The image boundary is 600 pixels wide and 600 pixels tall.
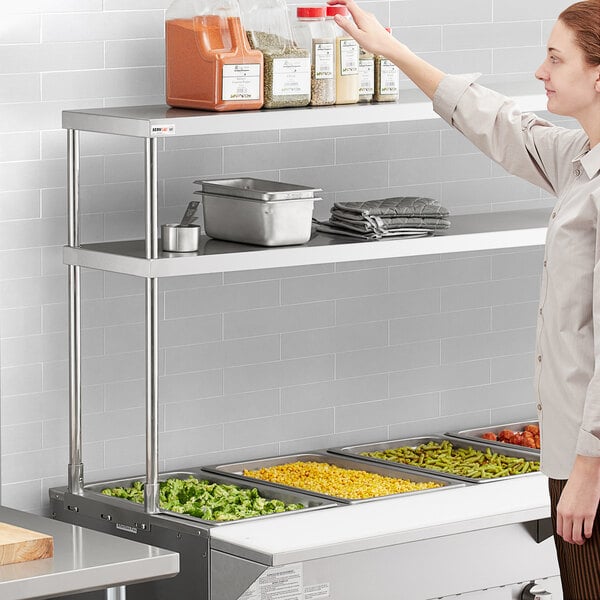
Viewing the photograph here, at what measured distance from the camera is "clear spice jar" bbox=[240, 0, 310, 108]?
3.58 meters

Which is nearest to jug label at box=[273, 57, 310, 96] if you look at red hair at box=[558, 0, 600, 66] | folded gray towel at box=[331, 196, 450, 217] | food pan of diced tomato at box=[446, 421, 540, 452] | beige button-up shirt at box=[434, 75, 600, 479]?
folded gray towel at box=[331, 196, 450, 217]

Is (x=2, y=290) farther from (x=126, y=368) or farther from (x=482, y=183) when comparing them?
(x=482, y=183)

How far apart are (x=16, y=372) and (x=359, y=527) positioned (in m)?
1.03

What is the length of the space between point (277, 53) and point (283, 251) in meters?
0.48

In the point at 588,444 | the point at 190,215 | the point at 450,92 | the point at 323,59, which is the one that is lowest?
the point at 588,444

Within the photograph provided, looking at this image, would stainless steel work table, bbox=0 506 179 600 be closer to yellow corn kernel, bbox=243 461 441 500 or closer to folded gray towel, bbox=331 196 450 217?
yellow corn kernel, bbox=243 461 441 500

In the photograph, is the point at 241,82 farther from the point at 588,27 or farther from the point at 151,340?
the point at 588,27

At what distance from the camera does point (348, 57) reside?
3.74 meters

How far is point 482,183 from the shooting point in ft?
15.4

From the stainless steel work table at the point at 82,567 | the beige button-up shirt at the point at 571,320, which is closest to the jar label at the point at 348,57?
the beige button-up shirt at the point at 571,320

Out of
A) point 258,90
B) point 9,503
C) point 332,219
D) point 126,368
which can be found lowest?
point 9,503

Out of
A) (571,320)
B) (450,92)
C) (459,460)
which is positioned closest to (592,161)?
(571,320)

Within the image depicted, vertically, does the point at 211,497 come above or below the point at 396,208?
below

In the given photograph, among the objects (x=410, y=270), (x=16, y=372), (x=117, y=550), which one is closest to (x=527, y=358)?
(x=410, y=270)
